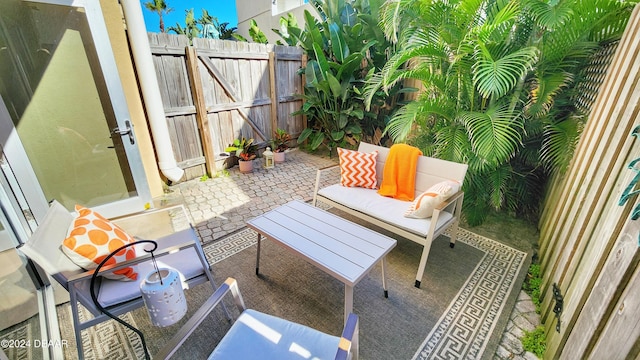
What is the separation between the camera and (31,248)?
1.27 metres

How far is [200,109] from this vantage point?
4188mm

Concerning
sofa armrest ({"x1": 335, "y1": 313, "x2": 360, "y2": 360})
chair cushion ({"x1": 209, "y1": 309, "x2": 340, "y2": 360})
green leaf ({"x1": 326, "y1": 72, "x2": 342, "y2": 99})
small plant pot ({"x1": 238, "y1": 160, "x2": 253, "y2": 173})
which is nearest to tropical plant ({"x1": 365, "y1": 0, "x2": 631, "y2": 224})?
green leaf ({"x1": 326, "y1": 72, "x2": 342, "y2": 99})

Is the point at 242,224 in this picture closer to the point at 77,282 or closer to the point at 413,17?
the point at 77,282

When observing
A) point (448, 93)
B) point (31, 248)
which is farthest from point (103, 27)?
point (448, 93)

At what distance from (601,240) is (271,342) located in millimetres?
1807

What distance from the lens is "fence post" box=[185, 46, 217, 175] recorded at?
396 centimetres

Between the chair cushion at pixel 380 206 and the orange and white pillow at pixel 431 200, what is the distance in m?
0.06

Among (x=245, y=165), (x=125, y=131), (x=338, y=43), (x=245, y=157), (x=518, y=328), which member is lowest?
(x=518, y=328)

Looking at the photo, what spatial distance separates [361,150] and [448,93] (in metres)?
1.13

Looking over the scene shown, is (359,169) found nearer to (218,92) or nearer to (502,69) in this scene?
(502,69)

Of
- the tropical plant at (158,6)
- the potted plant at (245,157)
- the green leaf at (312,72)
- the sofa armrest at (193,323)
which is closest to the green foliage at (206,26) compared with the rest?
the tropical plant at (158,6)

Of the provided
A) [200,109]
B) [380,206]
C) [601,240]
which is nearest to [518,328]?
[601,240]

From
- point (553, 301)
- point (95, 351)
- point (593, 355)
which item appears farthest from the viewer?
point (553, 301)

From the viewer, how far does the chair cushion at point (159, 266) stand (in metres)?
1.47
